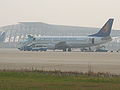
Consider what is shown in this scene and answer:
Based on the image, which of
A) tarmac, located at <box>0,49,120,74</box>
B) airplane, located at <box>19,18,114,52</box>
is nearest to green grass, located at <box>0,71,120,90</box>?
tarmac, located at <box>0,49,120,74</box>

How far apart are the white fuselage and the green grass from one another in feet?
359

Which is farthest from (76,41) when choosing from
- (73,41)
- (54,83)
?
(54,83)

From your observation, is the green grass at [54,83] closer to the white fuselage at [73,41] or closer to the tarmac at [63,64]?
the tarmac at [63,64]

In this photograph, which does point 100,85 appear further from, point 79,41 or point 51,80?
point 79,41

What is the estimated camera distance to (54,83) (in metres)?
25.6

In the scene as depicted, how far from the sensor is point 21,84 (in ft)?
81.1

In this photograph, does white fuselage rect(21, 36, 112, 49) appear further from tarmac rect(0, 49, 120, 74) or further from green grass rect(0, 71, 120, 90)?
green grass rect(0, 71, 120, 90)

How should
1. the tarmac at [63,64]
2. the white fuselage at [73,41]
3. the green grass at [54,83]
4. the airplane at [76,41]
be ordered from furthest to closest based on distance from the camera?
the airplane at [76,41]
the white fuselage at [73,41]
the tarmac at [63,64]
the green grass at [54,83]

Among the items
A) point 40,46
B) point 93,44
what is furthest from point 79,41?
point 40,46

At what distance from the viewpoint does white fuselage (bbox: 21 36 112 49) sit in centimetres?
13938

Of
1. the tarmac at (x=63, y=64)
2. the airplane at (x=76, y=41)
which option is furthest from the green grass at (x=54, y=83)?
the airplane at (x=76, y=41)

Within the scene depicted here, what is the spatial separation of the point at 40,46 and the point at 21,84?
119627mm

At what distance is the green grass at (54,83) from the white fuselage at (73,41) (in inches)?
4311

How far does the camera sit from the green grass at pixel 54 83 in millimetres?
23367
